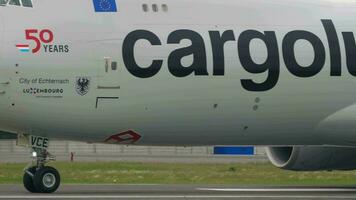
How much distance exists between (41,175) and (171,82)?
2.81 m

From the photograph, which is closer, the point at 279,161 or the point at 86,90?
the point at 86,90

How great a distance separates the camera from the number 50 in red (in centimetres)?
1827

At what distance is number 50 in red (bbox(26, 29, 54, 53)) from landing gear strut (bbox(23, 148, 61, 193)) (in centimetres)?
208

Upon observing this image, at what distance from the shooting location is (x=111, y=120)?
18.9m

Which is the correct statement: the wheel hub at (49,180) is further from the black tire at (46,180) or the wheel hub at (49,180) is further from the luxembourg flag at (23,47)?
the luxembourg flag at (23,47)

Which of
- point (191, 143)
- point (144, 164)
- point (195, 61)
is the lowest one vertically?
point (191, 143)

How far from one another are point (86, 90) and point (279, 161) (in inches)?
236

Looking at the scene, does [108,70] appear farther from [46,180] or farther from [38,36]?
[46,180]

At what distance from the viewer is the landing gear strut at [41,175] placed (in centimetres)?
1906

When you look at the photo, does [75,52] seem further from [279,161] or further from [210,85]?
[279,161]

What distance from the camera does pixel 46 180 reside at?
19125 mm

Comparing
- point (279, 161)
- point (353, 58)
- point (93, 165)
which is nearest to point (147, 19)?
point (353, 58)

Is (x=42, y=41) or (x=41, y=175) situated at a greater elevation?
(x=42, y=41)

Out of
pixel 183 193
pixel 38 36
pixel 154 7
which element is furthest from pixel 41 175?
pixel 154 7
